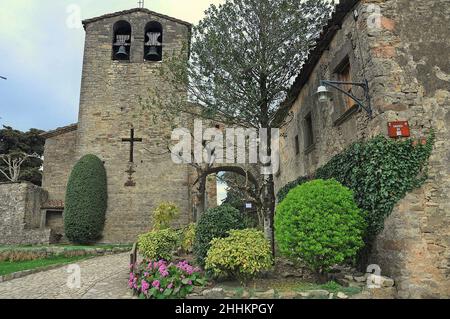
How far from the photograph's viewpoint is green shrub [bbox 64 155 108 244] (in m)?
13.6

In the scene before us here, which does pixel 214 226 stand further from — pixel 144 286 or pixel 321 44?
pixel 321 44

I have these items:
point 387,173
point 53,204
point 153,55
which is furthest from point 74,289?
point 153,55

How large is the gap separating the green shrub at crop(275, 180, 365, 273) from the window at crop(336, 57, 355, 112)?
245 centimetres

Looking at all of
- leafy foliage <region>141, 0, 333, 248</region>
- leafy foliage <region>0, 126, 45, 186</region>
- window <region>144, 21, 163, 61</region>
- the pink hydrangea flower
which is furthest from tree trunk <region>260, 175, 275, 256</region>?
leafy foliage <region>0, 126, 45, 186</region>

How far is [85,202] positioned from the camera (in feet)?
45.8

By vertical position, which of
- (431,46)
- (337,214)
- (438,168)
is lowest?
(337,214)

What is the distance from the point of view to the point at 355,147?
6215mm

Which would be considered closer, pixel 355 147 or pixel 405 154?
pixel 405 154

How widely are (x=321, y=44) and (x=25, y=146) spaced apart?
2714 cm

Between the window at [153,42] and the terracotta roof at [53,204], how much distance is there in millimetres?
8591

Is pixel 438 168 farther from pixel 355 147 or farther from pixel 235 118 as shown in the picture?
pixel 235 118

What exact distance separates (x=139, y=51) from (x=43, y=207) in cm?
927
